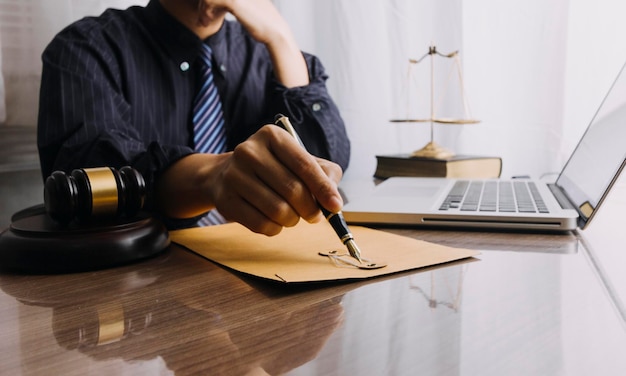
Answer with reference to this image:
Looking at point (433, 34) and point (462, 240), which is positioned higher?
point (433, 34)

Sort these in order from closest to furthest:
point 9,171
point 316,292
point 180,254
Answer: point 316,292 < point 180,254 < point 9,171

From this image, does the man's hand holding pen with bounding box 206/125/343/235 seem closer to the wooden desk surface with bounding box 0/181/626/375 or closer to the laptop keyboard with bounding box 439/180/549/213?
the wooden desk surface with bounding box 0/181/626/375

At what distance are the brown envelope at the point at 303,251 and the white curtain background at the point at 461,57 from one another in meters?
0.76

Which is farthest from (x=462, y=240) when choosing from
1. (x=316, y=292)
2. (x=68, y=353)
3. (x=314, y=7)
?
(x=314, y=7)

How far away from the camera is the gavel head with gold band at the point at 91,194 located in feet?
1.74

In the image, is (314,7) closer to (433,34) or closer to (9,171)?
(433,34)

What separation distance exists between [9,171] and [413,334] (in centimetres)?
107

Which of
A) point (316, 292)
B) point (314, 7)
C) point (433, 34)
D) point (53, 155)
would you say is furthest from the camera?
point (314, 7)

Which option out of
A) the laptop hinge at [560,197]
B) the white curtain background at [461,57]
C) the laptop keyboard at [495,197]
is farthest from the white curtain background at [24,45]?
the laptop hinge at [560,197]

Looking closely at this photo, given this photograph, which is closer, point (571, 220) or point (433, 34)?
point (571, 220)

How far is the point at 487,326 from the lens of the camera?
380 mm

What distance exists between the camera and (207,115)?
1128 mm

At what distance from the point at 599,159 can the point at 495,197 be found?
0.49 ft

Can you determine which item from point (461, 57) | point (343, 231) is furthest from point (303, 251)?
point (461, 57)
